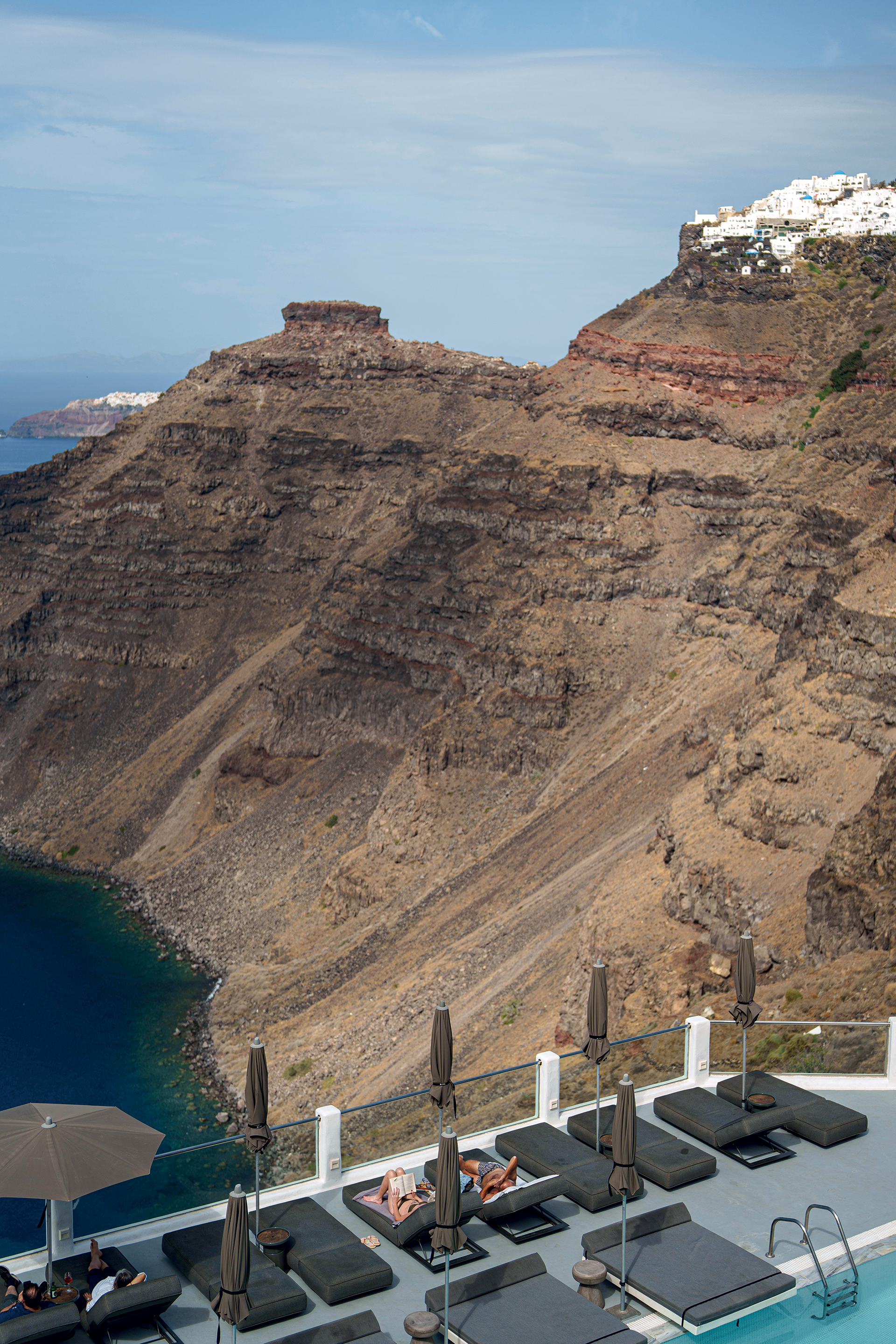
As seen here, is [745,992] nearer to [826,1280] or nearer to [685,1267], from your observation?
[826,1280]

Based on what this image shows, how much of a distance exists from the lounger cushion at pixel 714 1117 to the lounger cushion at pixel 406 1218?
487 cm

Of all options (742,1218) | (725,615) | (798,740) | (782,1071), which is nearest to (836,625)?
(798,740)

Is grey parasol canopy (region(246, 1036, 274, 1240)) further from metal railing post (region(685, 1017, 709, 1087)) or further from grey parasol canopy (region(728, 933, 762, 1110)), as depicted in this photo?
grey parasol canopy (region(728, 933, 762, 1110))

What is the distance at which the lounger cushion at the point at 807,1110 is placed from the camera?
26.1 meters

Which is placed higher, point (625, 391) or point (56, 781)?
point (625, 391)

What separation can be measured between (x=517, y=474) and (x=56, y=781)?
46.7 m

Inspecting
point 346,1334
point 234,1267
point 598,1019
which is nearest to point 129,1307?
point 234,1267

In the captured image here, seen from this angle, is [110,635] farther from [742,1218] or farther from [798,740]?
[742,1218]

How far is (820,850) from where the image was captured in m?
53.8

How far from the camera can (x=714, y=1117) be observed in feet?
86.5

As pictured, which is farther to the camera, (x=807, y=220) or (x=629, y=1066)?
(x=807, y=220)

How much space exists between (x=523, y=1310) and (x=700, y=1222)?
14.3 feet

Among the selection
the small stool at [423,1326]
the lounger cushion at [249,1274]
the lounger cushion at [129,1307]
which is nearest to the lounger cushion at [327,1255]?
the lounger cushion at [249,1274]

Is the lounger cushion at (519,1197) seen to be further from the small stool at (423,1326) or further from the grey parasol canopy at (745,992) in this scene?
the grey parasol canopy at (745,992)
